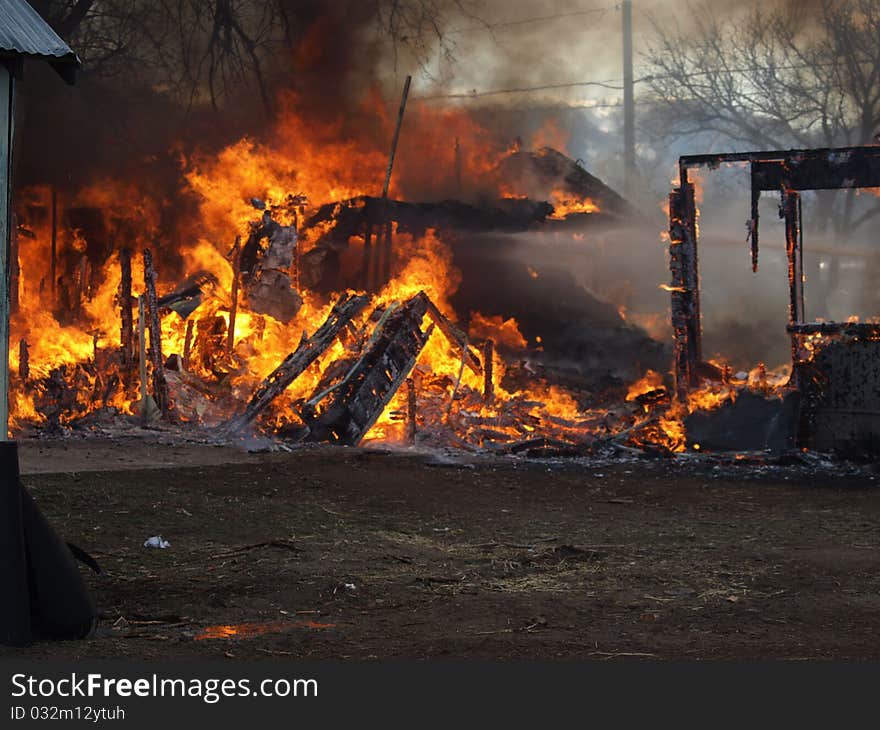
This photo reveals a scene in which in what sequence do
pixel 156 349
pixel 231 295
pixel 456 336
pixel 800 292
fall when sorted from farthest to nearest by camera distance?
pixel 231 295, pixel 456 336, pixel 156 349, pixel 800 292

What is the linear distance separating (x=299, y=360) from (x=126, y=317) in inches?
119

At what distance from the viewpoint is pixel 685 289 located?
1667 cm

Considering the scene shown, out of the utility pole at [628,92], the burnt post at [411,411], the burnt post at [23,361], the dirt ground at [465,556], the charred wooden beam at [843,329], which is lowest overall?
the dirt ground at [465,556]

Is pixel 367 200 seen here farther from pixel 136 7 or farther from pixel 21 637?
pixel 21 637

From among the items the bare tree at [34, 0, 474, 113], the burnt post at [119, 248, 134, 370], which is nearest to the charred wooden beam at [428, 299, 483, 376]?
the burnt post at [119, 248, 134, 370]

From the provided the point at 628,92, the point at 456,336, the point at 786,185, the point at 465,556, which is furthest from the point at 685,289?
the point at 628,92

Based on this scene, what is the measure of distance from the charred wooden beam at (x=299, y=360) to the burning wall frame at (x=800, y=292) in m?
4.93

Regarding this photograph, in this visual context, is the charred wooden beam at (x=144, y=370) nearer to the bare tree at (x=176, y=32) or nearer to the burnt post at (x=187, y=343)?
the burnt post at (x=187, y=343)

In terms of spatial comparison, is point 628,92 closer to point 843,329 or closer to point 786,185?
point 786,185

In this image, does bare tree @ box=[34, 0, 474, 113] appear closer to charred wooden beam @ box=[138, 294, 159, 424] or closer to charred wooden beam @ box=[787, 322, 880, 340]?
charred wooden beam @ box=[138, 294, 159, 424]

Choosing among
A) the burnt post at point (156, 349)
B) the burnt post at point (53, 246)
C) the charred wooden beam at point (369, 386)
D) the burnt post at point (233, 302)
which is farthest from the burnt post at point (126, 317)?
the burnt post at point (53, 246)

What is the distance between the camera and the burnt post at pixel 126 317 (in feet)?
61.4

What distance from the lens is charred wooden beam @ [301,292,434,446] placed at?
1683 centimetres

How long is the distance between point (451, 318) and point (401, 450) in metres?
6.48
